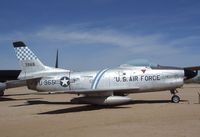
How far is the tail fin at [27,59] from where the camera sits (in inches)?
682

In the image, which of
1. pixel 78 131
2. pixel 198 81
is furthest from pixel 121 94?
pixel 198 81

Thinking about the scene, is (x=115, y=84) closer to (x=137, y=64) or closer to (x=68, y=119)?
(x=137, y=64)

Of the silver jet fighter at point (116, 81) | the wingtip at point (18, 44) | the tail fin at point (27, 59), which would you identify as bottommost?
the silver jet fighter at point (116, 81)

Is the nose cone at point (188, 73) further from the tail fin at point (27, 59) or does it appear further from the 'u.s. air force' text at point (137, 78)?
the tail fin at point (27, 59)

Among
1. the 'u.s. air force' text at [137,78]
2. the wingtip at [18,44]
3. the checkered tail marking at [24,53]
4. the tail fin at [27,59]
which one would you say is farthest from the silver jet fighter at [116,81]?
the wingtip at [18,44]

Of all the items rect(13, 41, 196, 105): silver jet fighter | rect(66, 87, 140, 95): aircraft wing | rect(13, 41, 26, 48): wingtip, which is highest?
rect(13, 41, 26, 48): wingtip

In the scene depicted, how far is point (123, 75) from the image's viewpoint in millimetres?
15828

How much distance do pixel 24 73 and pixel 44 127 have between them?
8951 millimetres

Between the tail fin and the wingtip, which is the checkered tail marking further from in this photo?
the wingtip

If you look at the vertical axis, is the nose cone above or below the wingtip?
below

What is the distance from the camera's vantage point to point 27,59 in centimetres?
1772

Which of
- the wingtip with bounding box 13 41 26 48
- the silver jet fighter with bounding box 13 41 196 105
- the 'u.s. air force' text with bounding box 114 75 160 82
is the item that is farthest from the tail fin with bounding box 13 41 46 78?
the 'u.s. air force' text with bounding box 114 75 160 82

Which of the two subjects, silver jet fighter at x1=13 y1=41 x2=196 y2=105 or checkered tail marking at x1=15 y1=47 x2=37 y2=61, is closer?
silver jet fighter at x1=13 y1=41 x2=196 y2=105

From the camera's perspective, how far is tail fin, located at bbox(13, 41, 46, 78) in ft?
56.8
